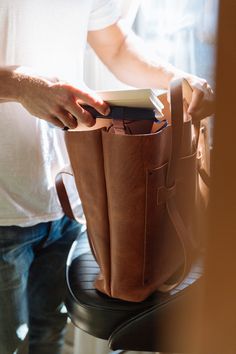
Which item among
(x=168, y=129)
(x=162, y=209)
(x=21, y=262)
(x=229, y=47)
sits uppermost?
(x=229, y=47)

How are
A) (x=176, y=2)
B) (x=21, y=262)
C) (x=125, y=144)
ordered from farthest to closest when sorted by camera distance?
(x=176, y=2)
(x=21, y=262)
(x=125, y=144)

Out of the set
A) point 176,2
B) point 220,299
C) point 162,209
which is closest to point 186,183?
point 162,209

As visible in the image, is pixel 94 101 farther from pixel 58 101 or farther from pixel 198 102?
pixel 198 102

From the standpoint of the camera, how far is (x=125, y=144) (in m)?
0.58

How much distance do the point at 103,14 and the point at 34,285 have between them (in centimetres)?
56

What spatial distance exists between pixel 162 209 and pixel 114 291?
14cm

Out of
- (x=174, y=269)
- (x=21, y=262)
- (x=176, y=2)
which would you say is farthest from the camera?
(x=176, y=2)

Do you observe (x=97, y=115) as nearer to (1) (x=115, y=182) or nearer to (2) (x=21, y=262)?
(1) (x=115, y=182)

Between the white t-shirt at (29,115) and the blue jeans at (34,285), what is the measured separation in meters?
0.05

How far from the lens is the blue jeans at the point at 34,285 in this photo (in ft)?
2.66

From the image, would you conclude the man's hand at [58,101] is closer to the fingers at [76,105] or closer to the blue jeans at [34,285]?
the fingers at [76,105]

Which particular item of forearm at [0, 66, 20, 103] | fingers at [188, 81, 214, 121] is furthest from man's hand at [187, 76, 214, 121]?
forearm at [0, 66, 20, 103]

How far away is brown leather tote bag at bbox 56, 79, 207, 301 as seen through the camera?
0.59 meters

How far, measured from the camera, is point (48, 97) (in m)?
0.60
